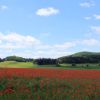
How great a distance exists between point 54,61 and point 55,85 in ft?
246

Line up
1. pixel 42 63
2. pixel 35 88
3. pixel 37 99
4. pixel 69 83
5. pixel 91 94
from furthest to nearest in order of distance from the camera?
pixel 42 63 → pixel 69 83 → pixel 35 88 → pixel 91 94 → pixel 37 99

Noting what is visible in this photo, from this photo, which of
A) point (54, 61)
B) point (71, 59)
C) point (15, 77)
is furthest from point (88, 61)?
point (15, 77)

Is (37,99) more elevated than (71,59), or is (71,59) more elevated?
(71,59)

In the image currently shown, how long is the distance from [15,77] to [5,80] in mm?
2266

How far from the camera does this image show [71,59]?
11188 cm

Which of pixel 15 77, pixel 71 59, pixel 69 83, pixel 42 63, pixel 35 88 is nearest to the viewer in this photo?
pixel 35 88

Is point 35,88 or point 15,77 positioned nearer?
point 35,88

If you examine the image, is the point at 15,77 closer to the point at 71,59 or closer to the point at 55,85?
the point at 55,85

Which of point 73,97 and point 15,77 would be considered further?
point 15,77

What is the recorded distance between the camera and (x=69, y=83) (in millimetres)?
22656

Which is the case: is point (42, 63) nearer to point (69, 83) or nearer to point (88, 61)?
point (88, 61)

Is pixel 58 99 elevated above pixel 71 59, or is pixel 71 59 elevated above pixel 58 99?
pixel 71 59

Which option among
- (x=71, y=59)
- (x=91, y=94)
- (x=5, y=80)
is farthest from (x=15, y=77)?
(x=71, y=59)

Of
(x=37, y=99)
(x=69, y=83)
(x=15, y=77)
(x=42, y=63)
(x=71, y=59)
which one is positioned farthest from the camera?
(x=71, y=59)
